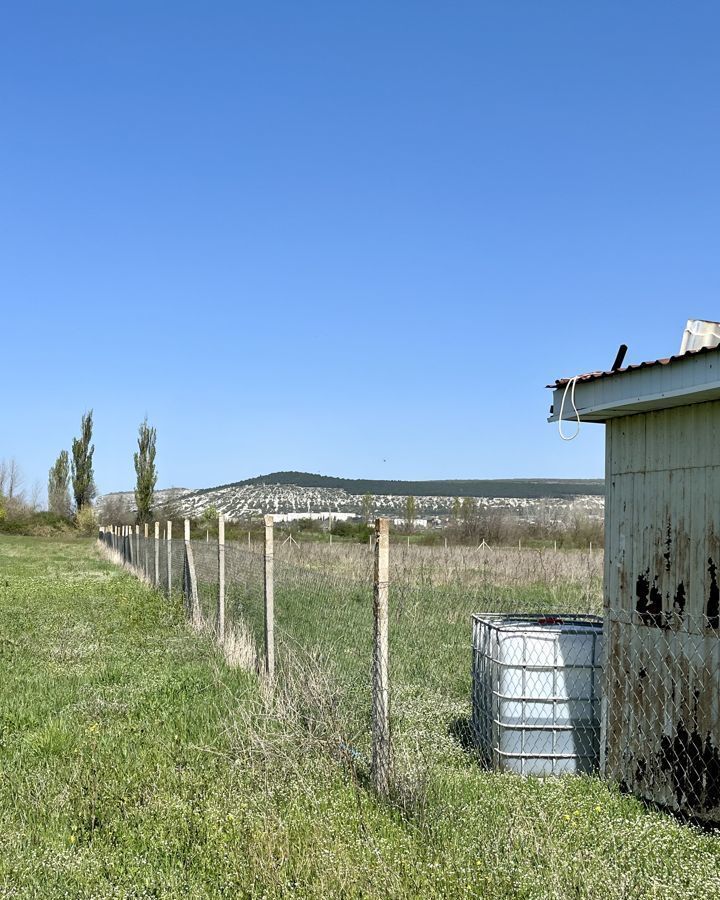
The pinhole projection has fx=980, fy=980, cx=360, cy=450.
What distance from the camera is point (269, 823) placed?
4797 millimetres

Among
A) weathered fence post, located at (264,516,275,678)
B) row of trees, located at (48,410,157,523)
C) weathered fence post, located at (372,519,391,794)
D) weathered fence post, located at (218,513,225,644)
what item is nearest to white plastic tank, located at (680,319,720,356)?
weathered fence post, located at (372,519,391,794)

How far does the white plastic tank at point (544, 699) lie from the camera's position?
6398mm

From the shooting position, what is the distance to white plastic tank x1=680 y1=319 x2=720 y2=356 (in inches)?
257

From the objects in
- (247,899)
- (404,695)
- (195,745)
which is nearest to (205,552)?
(404,695)

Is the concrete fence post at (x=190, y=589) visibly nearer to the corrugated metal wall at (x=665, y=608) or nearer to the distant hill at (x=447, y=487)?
the corrugated metal wall at (x=665, y=608)

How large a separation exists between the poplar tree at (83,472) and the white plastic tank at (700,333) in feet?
284

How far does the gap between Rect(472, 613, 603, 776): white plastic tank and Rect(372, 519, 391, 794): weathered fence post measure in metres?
1.19

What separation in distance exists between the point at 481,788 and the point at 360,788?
2.81 ft

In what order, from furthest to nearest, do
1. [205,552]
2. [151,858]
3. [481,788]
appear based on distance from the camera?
[205,552] → [481,788] → [151,858]

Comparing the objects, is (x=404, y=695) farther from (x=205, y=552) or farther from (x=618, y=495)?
(x=205, y=552)

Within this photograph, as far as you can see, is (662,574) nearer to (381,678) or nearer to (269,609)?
(381,678)

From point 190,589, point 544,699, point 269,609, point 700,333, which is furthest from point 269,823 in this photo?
point 190,589

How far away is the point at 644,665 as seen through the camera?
6.16 metres

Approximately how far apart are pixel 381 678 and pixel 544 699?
1.43m
